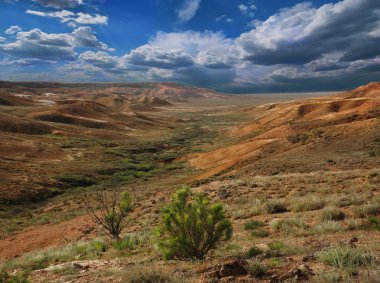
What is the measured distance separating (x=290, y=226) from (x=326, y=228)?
1.38 metres

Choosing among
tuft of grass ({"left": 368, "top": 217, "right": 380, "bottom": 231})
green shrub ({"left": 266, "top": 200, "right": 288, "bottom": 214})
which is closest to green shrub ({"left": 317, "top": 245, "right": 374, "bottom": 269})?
tuft of grass ({"left": 368, "top": 217, "right": 380, "bottom": 231})

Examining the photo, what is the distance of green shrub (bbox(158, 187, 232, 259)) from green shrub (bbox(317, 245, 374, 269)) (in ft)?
8.97

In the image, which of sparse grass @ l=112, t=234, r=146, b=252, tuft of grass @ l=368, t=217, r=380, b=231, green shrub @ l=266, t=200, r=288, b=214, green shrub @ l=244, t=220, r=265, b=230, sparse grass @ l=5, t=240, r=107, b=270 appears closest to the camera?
tuft of grass @ l=368, t=217, r=380, b=231

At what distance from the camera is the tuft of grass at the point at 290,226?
1103 centimetres

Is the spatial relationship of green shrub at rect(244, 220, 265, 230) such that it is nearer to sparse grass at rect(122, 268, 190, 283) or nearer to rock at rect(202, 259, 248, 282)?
rock at rect(202, 259, 248, 282)

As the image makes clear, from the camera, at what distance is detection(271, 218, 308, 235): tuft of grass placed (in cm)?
1103

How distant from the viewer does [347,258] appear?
21.5ft

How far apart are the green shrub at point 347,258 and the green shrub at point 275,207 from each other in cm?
795

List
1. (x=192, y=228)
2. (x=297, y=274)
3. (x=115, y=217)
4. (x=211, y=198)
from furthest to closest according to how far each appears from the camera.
Result: 1. (x=211, y=198)
2. (x=115, y=217)
3. (x=192, y=228)
4. (x=297, y=274)

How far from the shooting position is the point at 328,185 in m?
18.7

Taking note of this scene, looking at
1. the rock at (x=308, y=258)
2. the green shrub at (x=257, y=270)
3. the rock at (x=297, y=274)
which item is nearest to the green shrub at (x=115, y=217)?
the green shrub at (x=257, y=270)

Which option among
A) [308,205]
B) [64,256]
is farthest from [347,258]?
[64,256]

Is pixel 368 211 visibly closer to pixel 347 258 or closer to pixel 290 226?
pixel 290 226

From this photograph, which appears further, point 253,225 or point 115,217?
point 115,217
